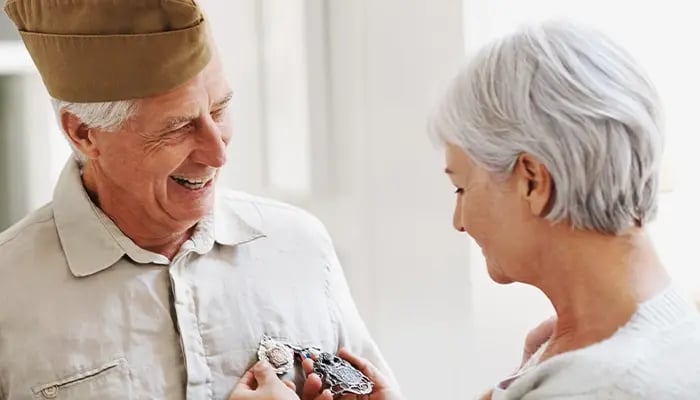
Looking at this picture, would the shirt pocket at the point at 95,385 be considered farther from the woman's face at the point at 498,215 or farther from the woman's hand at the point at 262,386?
the woman's face at the point at 498,215

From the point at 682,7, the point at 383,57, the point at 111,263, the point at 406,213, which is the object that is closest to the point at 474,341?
the point at 406,213

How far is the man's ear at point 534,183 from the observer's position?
4.40 feet

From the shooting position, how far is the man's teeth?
1748 millimetres

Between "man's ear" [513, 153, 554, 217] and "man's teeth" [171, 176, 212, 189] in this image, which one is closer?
"man's ear" [513, 153, 554, 217]

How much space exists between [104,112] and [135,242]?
0.23 m

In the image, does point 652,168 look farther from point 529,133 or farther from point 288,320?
point 288,320

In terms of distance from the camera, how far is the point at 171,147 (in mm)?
1711

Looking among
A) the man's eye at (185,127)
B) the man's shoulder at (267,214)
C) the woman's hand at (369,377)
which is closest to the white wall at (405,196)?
the man's shoulder at (267,214)

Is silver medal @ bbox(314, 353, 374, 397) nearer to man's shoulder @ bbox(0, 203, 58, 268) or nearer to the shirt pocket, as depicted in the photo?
the shirt pocket

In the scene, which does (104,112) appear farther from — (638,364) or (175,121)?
(638,364)

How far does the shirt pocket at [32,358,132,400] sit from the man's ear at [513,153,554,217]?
0.71 meters

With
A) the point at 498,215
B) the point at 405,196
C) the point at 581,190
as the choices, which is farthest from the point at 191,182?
the point at 405,196

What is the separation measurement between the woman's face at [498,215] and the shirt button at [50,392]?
69 centimetres

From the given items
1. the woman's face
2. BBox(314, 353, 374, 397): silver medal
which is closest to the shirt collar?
BBox(314, 353, 374, 397): silver medal
